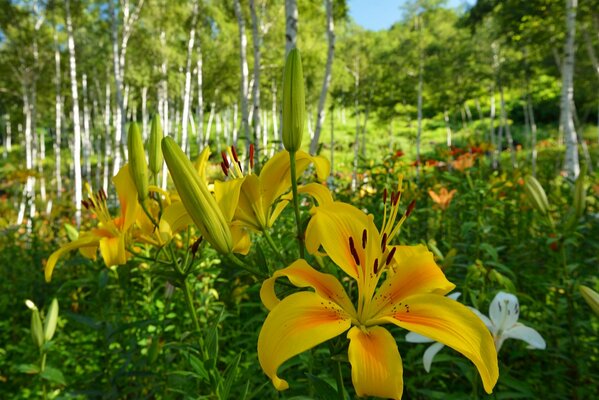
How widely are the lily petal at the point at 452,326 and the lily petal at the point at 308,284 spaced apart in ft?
0.17

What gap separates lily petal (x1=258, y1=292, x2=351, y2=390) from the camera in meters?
0.41

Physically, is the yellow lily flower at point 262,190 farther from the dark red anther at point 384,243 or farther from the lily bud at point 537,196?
the lily bud at point 537,196

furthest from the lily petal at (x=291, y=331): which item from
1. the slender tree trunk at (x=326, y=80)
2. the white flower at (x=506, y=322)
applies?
the slender tree trunk at (x=326, y=80)

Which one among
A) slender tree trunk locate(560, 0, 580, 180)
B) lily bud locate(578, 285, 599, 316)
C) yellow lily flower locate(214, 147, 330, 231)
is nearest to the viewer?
yellow lily flower locate(214, 147, 330, 231)

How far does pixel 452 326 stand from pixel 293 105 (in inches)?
14.9

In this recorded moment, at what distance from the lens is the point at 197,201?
21.3 inches

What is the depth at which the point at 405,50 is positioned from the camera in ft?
47.4

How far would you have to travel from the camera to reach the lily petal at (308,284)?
0.48 meters

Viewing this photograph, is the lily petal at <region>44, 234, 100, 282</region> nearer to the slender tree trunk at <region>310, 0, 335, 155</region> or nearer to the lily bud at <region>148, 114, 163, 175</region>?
the lily bud at <region>148, 114, 163, 175</region>

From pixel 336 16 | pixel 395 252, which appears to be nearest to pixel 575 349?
pixel 395 252

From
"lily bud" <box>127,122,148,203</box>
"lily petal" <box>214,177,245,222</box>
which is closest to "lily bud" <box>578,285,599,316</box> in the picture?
"lily petal" <box>214,177,245,222</box>

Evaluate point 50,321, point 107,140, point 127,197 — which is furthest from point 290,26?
point 107,140

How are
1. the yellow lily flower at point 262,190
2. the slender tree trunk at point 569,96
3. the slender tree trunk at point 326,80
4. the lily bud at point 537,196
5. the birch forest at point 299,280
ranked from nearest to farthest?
the birch forest at point 299,280 → the yellow lily flower at point 262,190 → the lily bud at point 537,196 → the slender tree trunk at point 326,80 → the slender tree trunk at point 569,96

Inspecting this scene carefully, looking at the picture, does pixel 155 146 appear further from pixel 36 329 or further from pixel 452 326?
pixel 36 329
